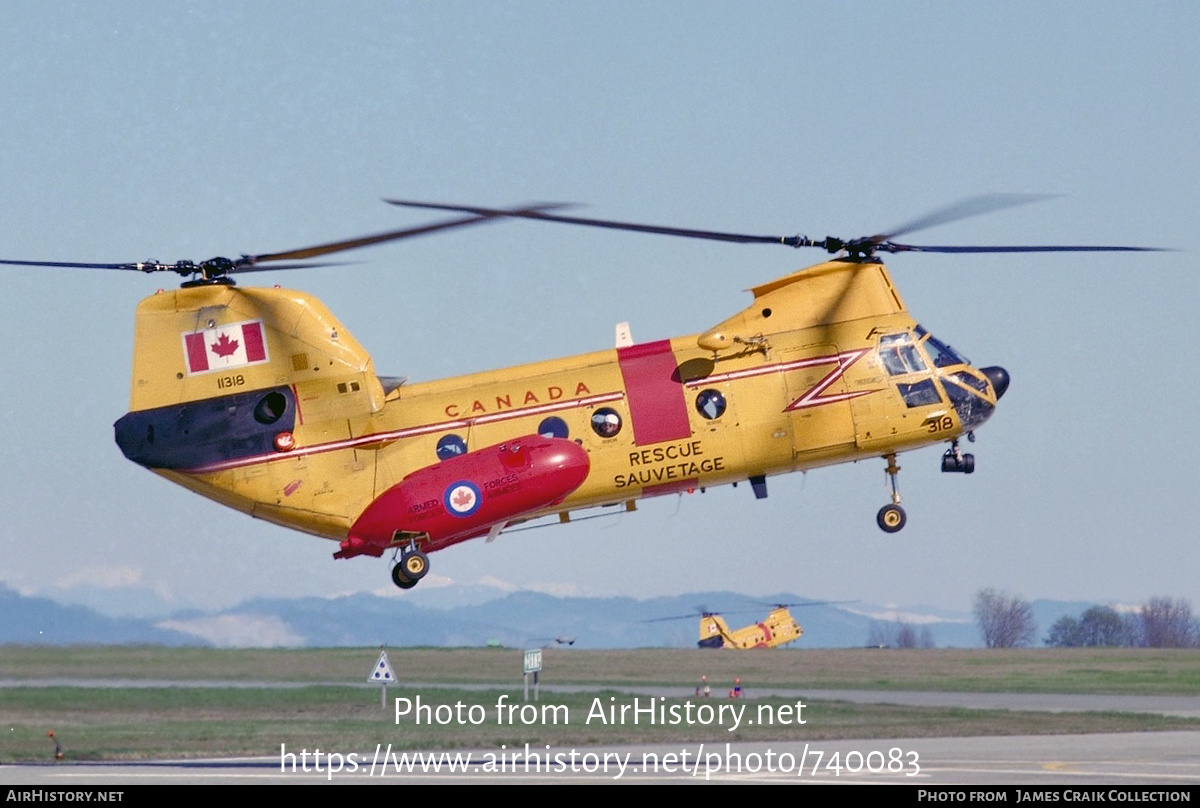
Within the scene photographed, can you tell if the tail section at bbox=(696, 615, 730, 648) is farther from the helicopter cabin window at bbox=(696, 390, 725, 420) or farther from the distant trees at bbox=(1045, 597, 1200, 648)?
the helicopter cabin window at bbox=(696, 390, 725, 420)

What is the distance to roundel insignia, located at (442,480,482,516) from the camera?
2570cm

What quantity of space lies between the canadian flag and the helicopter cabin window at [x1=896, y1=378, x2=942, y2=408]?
34.1 ft

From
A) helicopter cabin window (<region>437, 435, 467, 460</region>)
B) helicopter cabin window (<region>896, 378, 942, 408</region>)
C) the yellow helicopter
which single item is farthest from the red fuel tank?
the yellow helicopter

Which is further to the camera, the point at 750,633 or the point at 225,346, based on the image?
the point at 750,633

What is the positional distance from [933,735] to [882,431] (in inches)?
672

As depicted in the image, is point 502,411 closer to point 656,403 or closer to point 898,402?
point 656,403

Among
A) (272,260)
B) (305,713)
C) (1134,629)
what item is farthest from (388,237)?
(1134,629)

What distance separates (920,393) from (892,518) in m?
2.19

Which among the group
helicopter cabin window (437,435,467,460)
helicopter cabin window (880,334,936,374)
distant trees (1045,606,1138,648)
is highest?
distant trees (1045,606,1138,648)

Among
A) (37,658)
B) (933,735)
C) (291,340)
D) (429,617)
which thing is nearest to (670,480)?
(291,340)

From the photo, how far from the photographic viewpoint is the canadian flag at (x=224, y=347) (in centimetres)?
2677

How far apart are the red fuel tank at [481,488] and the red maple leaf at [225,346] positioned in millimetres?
3480

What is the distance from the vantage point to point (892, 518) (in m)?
27.6
